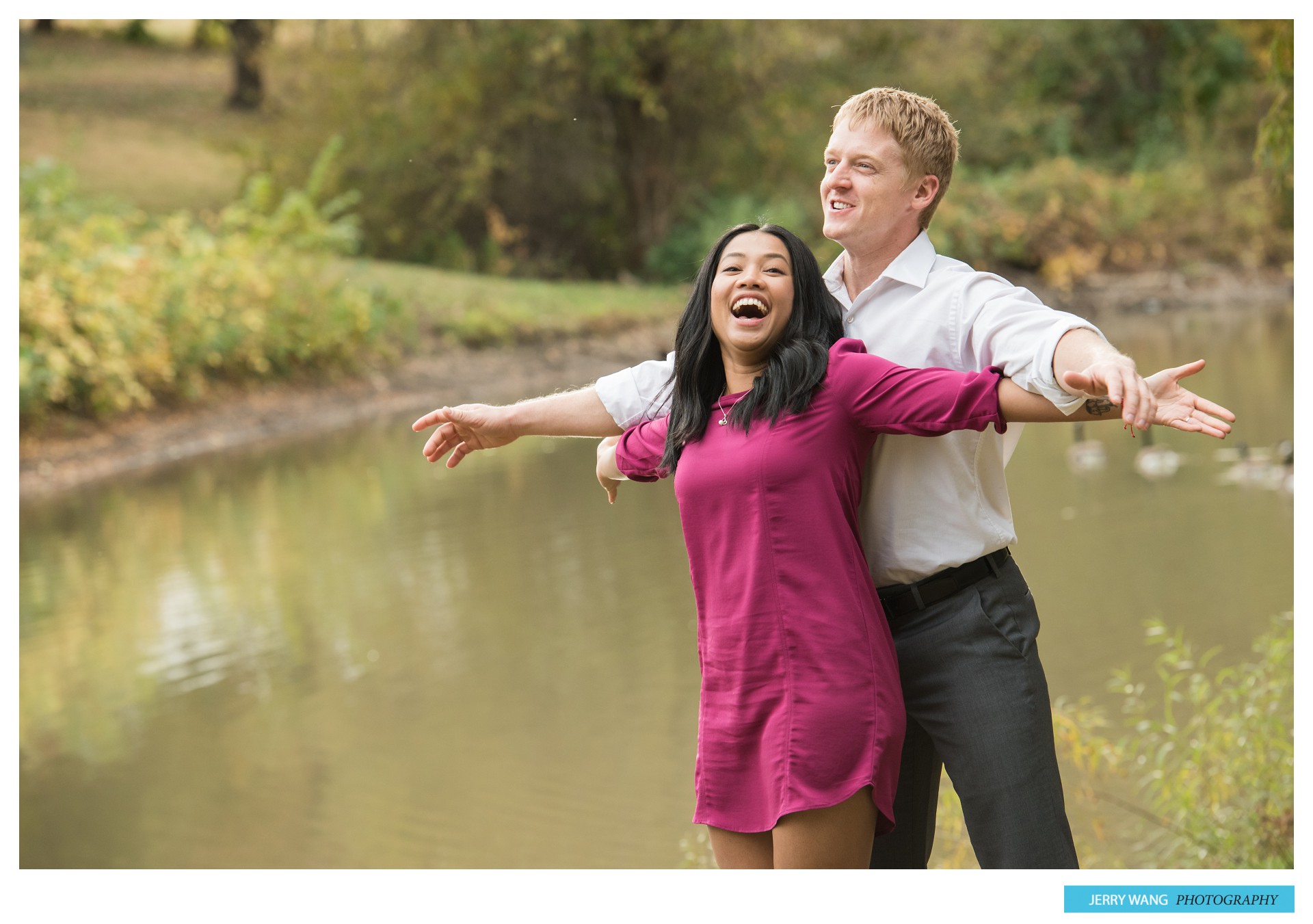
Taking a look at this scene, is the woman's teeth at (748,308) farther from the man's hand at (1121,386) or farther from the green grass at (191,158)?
the green grass at (191,158)

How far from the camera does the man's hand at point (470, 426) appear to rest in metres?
2.17

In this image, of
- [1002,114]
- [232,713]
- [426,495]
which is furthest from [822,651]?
[1002,114]

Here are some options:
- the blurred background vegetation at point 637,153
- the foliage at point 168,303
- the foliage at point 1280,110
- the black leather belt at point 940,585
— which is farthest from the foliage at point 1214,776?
the blurred background vegetation at point 637,153

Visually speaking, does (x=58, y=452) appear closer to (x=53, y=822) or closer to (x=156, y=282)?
(x=156, y=282)

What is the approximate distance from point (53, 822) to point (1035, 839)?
3742mm

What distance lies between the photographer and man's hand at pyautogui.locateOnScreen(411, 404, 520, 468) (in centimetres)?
217

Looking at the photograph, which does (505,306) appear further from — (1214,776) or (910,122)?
(910,122)

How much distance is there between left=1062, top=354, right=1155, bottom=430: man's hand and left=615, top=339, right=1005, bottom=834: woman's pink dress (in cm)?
15

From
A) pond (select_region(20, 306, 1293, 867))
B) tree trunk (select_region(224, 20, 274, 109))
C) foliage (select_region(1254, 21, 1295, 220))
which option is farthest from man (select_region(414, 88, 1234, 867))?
tree trunk (select_region(224, 20, 274, 109))

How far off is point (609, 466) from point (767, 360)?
39 centimetres

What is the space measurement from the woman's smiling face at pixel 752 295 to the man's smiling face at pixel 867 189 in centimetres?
13

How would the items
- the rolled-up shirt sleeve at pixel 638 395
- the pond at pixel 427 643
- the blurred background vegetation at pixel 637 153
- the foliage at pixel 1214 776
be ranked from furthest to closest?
the blurred background vegetation at pixel 637 153 < the pond at pixel 427 643 < the foliage at pixel 1214 776 < the rolled-up shirt sleeve at pixel 638 395

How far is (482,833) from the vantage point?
4289mm

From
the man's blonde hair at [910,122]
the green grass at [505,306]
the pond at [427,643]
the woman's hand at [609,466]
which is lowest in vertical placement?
the pond at [427,643]
